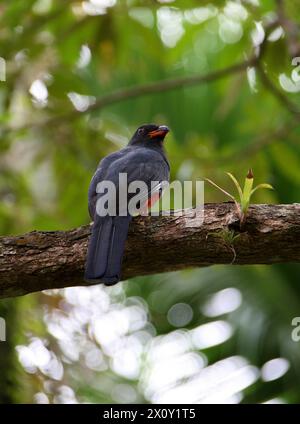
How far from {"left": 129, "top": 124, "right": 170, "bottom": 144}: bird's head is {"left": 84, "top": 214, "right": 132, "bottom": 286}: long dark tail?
1.85 metres

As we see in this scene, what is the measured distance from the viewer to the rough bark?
14.5 ft

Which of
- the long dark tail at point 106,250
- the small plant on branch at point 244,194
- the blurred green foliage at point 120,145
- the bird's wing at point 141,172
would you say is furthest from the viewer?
the blurred green foliage at point 120,145

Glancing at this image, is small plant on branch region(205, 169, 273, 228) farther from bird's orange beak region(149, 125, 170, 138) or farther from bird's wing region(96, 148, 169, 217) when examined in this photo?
bird's orange beak region(149, 125, 170, 138)

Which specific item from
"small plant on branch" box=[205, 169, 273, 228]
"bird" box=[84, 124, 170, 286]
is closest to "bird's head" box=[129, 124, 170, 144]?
"bird" box=[84, 124, 170, 286]

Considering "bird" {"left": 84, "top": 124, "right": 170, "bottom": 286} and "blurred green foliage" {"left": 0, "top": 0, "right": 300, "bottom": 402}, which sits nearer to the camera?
"bird" {"left": 84, "top": 124, "right": 170, "bottom": 286}

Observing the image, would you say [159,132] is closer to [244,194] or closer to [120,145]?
[120,145]

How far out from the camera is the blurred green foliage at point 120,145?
626cm

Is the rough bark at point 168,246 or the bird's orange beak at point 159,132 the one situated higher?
the bird's orange beak at point 159,132

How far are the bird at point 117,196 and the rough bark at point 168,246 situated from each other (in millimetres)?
104

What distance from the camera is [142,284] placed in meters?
9.16

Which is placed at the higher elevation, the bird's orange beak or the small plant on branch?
the bird's orange beak

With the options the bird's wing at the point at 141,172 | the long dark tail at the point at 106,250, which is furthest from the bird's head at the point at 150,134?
the long dark tail at the point at 106,250

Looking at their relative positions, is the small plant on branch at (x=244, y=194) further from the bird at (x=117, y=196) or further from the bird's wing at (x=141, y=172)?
the bird's wing at (x=141, y=172)
